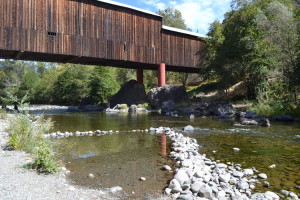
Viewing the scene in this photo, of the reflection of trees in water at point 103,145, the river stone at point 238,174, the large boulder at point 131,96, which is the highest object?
the large boulder at point 131,96

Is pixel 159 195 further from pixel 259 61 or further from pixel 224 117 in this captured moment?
pixel 259 61

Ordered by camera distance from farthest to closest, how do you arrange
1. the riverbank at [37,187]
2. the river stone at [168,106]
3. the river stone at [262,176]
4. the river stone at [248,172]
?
1. the river stone at [168,106]
2. the river stone at [248,172]
3. the river stone at [262,176]
4. the riverbank at [37,187]

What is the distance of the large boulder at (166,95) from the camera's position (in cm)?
2591

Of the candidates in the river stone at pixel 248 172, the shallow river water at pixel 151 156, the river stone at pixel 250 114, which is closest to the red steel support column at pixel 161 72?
the river stone at pixel 250 114

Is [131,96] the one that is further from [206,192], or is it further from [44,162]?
[206,192]

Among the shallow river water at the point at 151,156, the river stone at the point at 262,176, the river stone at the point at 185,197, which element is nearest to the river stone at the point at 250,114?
the shallow river water at the point at 151,156

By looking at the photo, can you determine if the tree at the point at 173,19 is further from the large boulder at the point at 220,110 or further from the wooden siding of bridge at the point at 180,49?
the large boulder at the point at 220,110

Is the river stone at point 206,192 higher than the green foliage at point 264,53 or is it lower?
lower

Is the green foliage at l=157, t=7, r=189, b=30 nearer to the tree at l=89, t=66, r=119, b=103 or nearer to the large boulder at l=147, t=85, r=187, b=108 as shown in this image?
the tree at l=89, t=66, r=119, b=103

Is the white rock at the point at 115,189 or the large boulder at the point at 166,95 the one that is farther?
the large boulder at the point at 166,95

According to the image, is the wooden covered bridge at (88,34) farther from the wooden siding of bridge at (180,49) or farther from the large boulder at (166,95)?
the large boulder at (166,95)

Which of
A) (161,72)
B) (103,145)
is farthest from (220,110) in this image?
(103,145)

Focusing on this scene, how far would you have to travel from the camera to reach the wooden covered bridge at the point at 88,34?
1903cm

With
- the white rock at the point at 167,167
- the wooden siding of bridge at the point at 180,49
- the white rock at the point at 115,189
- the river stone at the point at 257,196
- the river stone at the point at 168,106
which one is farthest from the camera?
the wooden siding of bridge at the point at 180,49
